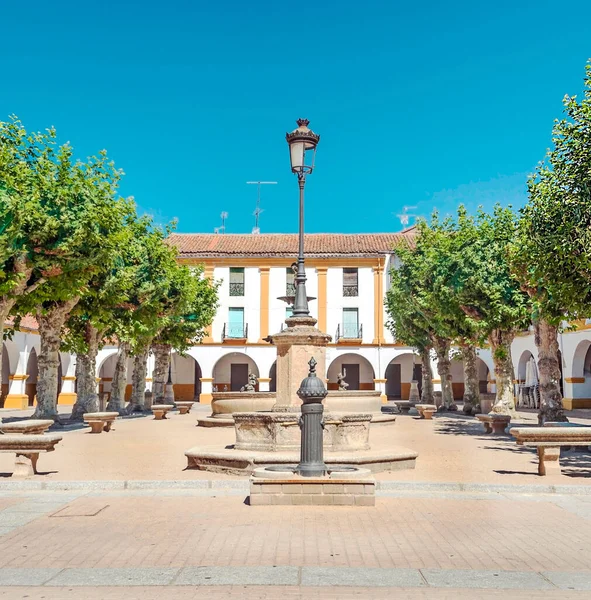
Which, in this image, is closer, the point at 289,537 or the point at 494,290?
the point at 289,537

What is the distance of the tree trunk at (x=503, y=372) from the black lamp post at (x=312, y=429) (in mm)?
15245

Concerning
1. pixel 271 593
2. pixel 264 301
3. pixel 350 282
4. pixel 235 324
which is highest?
pixel 350 282

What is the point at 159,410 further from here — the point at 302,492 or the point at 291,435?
the point at 302,492

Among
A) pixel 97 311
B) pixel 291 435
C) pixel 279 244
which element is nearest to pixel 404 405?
pixel 97 311

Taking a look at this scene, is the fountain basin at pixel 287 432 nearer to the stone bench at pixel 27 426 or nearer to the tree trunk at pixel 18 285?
the stone bench at pixel 27 426

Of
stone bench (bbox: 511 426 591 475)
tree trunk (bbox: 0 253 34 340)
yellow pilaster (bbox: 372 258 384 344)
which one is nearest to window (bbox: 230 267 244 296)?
yellow pilaster (bbox: 372 258 384 344)

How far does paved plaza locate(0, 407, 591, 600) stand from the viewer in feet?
16.7

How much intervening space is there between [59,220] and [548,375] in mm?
13421

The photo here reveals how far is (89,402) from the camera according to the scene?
23.7 m

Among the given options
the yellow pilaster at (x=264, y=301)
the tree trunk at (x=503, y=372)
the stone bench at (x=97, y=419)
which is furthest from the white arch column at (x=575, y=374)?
the stone bench at (x=97, y=419)

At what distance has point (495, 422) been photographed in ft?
60.5

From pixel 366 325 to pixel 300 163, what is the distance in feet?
105

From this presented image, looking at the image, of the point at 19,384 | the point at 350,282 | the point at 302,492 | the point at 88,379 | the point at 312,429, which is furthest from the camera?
the point at 350,282

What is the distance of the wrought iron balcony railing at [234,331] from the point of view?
43.7 meters
